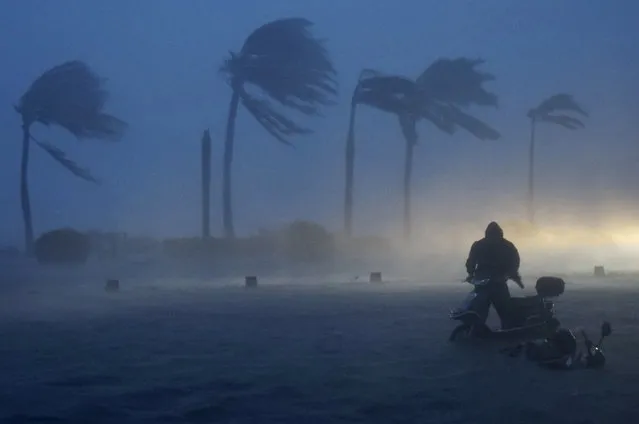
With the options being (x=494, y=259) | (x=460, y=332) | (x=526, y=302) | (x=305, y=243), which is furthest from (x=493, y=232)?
(x=305, y=243)

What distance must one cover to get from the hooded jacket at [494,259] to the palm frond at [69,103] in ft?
69.8

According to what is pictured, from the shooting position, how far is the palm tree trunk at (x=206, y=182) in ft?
88.4

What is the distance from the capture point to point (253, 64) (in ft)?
93.0

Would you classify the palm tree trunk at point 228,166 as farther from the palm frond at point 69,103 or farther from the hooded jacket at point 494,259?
the hooded jacket at point 494,259

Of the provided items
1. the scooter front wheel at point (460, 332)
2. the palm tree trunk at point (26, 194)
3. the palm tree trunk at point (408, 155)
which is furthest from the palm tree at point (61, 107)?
the scooter front wheel at point (460, 332)

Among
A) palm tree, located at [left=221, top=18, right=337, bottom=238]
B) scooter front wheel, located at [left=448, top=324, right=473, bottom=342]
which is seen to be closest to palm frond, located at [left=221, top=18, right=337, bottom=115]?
palm tree, located at [left=221, top=18, right=337, bottom=238]

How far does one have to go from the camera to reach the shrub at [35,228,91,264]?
24.7 m

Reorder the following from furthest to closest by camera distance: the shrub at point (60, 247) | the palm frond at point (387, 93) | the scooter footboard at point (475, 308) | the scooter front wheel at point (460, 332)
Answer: the palm frond at point (387, 93) < the shrub at point (60, 247) < the scooter front wheel at point (460, 332) < the scooter footboard at point (475, 308)

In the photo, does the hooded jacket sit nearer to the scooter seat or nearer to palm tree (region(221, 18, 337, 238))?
the scooter seat

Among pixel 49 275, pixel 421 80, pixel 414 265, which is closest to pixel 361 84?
pixel 421 80

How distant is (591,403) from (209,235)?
21508mm

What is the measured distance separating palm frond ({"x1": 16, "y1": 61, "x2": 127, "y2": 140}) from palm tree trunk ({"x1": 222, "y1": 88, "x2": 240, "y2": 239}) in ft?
12.5

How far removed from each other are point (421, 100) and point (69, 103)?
11.6 m

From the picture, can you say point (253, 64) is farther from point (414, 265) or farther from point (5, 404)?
point (5, 404)
